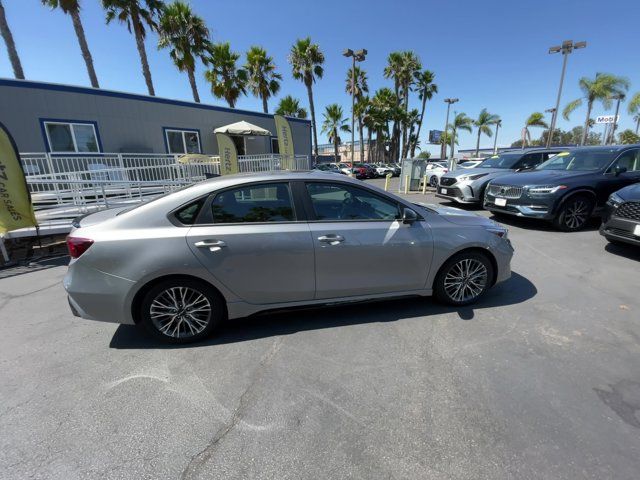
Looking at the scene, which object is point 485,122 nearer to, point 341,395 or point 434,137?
point 434,137

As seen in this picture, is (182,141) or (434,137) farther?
(434,137)

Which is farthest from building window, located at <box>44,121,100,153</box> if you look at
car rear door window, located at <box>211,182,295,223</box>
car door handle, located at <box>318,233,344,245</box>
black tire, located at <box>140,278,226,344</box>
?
car door handle, located at <box>318,233,344,245</box>

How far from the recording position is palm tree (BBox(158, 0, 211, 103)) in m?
19.6

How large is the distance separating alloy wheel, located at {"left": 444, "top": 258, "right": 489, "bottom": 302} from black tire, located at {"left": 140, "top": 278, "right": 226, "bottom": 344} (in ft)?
7.82

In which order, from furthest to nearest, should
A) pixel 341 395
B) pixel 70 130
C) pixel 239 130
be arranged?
pixel 239 130 → pixel 70 130 → pixel 341 395

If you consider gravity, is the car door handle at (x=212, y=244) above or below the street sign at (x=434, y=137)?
below

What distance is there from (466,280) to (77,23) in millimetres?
21910

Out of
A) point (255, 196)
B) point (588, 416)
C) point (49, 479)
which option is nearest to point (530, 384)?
point (588, 416)

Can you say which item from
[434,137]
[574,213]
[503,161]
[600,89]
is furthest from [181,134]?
[434,137]

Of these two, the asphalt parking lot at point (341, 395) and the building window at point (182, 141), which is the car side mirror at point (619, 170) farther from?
the building window at point (182, 141)

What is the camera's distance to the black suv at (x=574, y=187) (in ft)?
20.2

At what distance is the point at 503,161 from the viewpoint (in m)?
10.0

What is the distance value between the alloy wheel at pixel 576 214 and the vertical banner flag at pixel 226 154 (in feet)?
29.0

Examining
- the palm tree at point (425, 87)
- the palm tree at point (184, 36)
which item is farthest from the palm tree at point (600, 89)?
the palm tree at point (184, 36)
